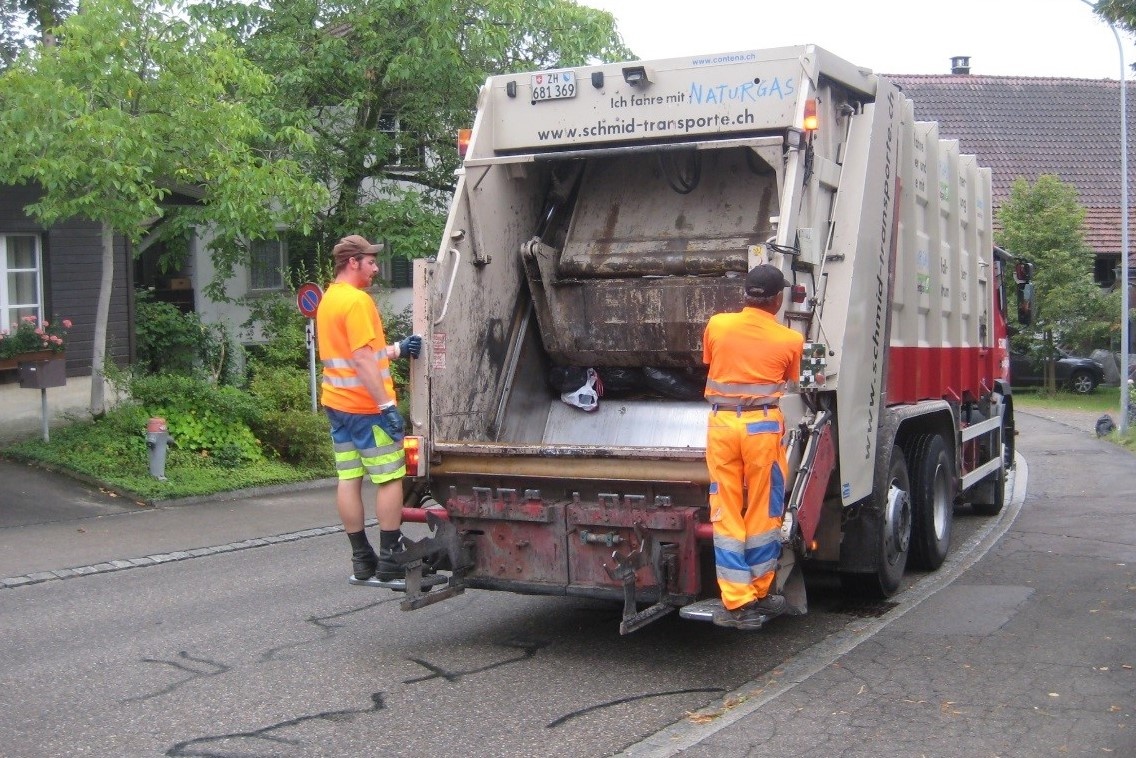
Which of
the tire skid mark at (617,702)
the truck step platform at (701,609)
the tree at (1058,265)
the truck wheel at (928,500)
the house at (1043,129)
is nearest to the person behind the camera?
the tire skid mark at (617,702)

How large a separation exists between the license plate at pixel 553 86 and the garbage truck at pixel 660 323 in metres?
0.02

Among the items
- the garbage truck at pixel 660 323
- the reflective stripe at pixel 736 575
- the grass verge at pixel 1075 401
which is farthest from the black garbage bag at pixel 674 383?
the grass verge at pixel 1075 401

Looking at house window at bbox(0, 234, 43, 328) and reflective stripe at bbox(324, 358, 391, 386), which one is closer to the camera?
reflective stripe at bbox(324, 358, 391, 386)

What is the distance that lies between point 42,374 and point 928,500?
8.85 meters

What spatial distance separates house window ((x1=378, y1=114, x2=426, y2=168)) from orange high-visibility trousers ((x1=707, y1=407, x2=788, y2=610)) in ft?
39.9

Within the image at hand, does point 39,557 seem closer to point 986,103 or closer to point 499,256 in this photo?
point 499,256

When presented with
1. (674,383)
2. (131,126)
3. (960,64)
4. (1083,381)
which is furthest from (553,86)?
(960,64)

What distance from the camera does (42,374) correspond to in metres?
12.6

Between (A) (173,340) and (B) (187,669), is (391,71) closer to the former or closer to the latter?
(A) (173,340)

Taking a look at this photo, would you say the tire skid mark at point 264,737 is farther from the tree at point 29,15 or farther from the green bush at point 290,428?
the tree at point 29,15

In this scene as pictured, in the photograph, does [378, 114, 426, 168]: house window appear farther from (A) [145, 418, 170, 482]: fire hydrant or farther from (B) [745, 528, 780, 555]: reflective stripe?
(B) [745, 528, 780, 555]: reflective stripe

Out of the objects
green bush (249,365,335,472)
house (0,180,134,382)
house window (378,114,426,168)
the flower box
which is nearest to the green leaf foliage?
house window (378,114,426,168)

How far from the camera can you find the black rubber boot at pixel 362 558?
6.26 metres

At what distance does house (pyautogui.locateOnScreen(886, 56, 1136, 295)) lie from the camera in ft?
102
